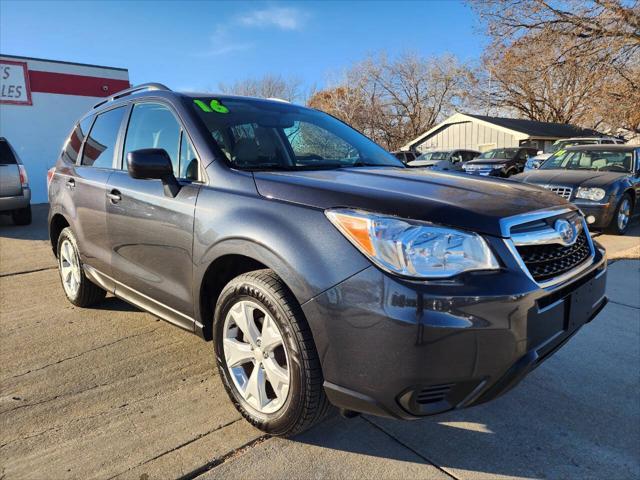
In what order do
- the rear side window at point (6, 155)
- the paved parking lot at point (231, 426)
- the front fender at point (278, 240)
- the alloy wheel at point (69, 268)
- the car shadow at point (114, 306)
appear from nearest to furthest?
the front fender at point (278, 240), the paved parking lot at point (231, 426), the alloy wheel at point (69, 268), the car shadow at point (114, 306), the rear side window at point (6, 155)

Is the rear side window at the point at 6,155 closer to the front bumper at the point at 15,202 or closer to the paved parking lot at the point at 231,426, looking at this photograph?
the front bumper at the point at 15,202

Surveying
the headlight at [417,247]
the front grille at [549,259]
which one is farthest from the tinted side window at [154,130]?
the front grille at [549,259]

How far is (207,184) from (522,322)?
167cm

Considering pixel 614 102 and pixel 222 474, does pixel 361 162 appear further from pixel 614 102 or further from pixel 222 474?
pixel 614 102

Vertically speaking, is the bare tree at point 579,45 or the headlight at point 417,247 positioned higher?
the bare tree at point 579,45

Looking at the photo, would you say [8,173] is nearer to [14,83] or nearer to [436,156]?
[14,83]

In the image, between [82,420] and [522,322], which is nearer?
[522,322]

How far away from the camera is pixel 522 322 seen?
184 centimetres

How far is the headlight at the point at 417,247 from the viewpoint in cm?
179

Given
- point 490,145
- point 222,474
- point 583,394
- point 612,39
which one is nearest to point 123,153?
point 222,474

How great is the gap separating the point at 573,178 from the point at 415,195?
7132 mm

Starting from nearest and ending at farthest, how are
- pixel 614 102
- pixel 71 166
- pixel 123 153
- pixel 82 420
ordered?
pixel 82 420 → pixel 123 153 → pixel 71 166 → pixel 614 102

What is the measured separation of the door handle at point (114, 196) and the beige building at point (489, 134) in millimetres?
30546

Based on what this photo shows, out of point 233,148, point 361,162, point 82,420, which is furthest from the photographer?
point 361,162
